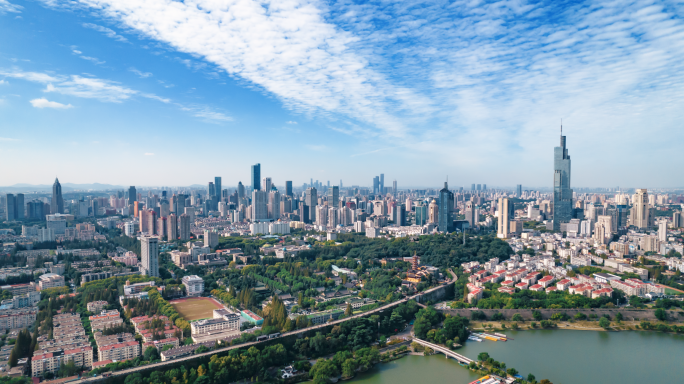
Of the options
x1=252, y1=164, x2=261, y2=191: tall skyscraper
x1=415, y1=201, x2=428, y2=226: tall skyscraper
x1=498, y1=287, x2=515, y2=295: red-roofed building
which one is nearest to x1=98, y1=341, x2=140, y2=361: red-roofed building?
x1=498, y1=287, x2=515, y2=295: red-roofed building

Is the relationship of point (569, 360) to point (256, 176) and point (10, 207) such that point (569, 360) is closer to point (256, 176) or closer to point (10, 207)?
point (10, 207)

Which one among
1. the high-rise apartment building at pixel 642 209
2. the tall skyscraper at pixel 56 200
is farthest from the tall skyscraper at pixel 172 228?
the high-rise apartment building at pixel 642 209

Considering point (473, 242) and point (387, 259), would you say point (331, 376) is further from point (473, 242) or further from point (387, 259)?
point (473, 242)

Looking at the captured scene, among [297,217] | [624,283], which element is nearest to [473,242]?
[624,283]

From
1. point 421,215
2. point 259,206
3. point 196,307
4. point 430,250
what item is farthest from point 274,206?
point 196,307

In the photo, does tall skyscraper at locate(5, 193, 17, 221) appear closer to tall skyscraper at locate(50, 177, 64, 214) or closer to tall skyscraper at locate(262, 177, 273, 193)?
tall skyscraper at locate(50, 177, 64, 214)

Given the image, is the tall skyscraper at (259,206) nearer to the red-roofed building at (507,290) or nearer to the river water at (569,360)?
the red-roofed building at (507,290)

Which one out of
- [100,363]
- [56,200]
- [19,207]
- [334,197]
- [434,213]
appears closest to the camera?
[100,363]
